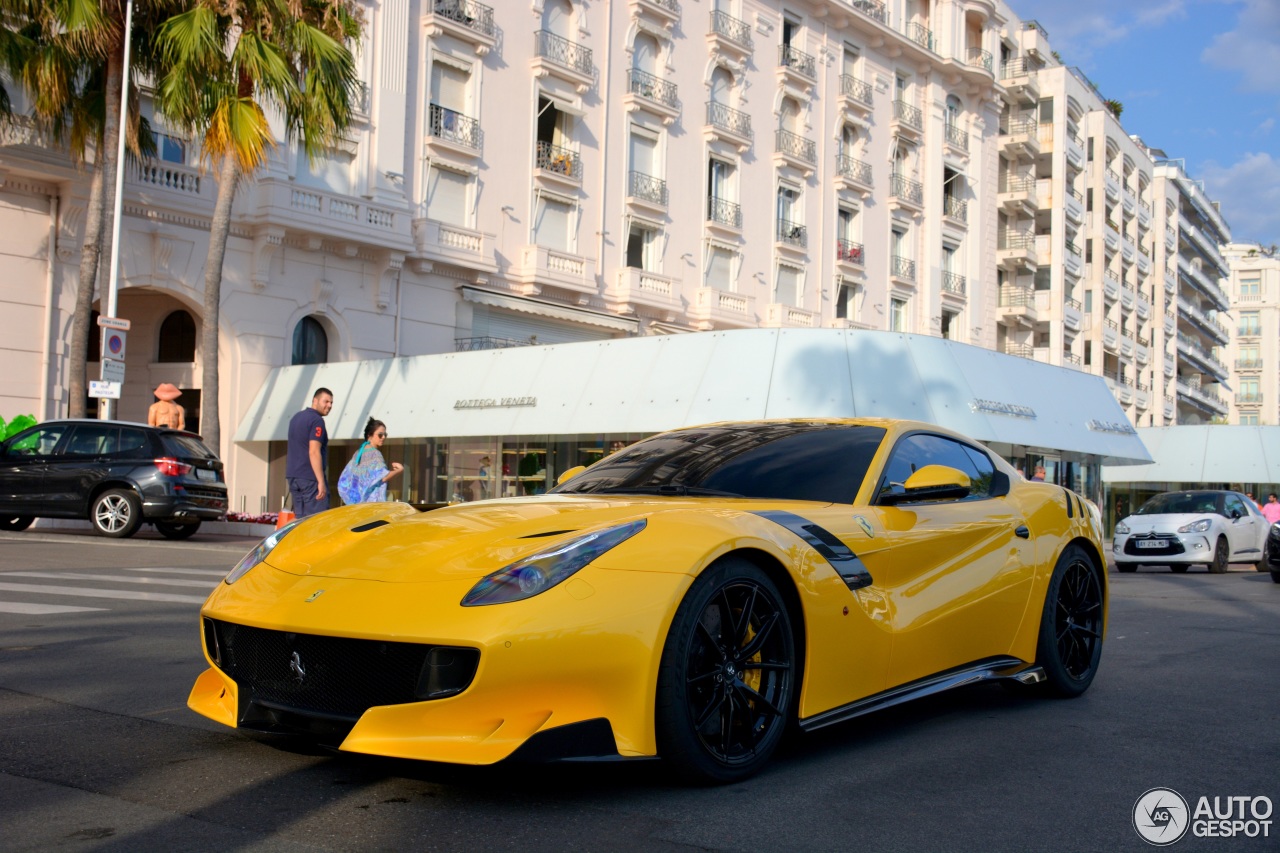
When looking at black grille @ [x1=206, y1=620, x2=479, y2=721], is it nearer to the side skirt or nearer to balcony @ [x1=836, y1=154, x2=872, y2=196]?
the side skirt

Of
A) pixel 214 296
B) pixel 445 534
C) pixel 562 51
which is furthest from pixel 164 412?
pixel 562 51

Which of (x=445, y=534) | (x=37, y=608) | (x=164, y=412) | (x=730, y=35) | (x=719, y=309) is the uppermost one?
(x=730, y=35)

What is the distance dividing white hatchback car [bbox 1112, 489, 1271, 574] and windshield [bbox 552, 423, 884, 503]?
15.2 metres

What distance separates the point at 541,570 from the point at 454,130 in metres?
26.6

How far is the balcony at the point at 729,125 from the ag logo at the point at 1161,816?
3239 centimetres

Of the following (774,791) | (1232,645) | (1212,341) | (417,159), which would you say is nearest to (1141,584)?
(1232,645)

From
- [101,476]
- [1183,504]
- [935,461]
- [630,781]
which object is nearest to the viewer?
[630,781]

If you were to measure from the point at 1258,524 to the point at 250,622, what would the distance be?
20.0 meters

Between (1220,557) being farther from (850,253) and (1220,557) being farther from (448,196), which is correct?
(850,253)

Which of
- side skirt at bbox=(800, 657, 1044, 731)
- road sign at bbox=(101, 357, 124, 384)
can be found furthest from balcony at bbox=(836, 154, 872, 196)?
side skirt at bbox=(800, 657, 1044, 731)

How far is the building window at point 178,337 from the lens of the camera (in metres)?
26.3

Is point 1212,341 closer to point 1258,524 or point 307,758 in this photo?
point 1258,524

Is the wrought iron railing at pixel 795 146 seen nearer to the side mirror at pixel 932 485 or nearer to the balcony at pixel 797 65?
the balcony at pixel 797 65

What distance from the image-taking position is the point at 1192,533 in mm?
18328
